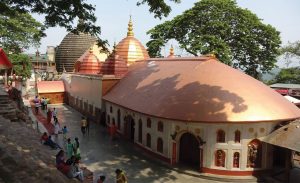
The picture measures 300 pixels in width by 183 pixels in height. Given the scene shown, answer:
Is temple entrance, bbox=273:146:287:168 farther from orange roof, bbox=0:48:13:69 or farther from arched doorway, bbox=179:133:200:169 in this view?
orange roof, bbox=0:48:13:69

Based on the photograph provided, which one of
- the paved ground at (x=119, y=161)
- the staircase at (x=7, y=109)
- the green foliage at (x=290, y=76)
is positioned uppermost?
the green foliage at (x=290, y=76)

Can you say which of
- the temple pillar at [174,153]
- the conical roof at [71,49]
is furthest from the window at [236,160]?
the conical roof at [71,49]

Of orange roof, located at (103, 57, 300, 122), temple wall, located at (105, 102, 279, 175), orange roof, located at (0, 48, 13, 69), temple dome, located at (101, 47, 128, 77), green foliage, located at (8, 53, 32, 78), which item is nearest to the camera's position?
temple wall, located at (105, 102, 279, 175)

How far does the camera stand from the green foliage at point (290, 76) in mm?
45844

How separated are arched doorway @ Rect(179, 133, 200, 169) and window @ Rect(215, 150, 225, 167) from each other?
1482 millimetres

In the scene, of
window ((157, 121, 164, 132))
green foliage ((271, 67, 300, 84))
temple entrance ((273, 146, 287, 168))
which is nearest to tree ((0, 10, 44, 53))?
window ((157, 121, 164, 132))

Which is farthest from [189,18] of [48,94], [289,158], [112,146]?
[289,158]

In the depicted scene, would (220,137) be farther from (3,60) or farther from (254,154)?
(3,60)

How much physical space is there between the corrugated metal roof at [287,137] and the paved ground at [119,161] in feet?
12.7

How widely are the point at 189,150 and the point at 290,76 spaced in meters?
33.5

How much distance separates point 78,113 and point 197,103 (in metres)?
20.4

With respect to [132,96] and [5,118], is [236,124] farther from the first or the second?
[5,118]

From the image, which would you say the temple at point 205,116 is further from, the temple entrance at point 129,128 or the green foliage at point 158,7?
the green foliage at point 158,7

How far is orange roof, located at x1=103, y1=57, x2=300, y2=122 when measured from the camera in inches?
663
